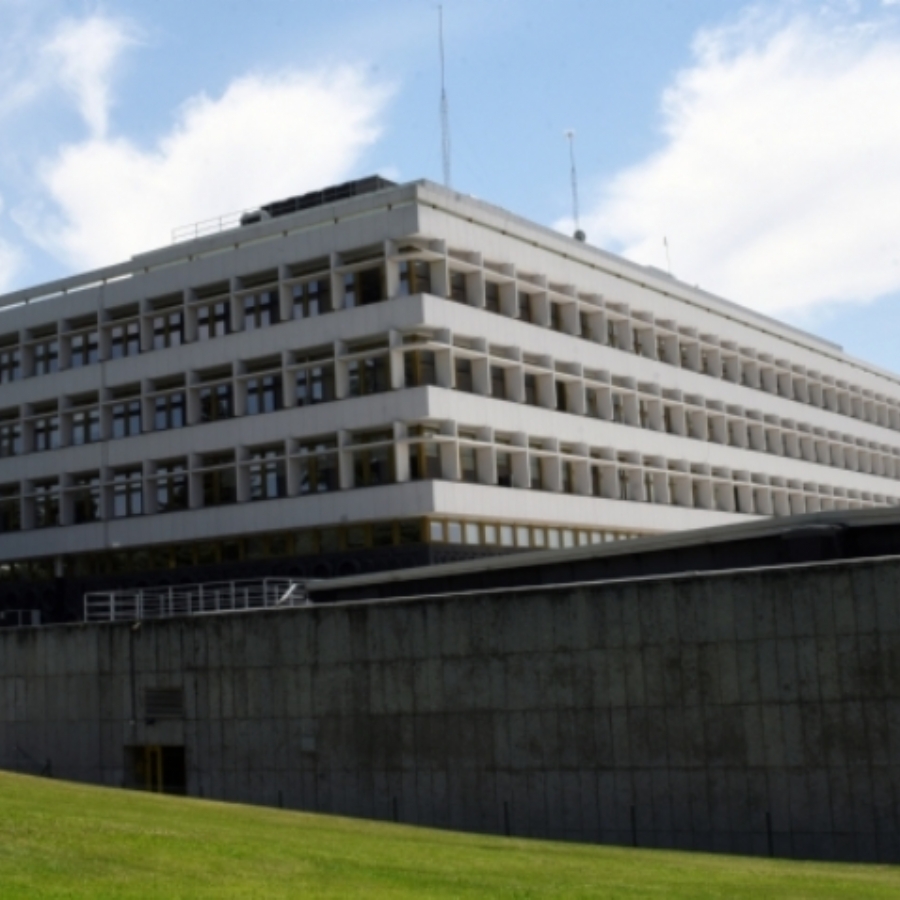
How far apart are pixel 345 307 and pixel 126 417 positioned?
11.9 meters

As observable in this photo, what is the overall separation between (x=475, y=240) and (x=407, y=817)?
26526 millimetres

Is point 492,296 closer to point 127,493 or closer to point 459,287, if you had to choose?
point 459,287

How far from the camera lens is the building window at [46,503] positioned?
6206 centimetres

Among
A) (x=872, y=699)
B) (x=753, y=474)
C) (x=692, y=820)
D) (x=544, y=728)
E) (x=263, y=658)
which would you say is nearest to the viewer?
(x=872, y=699)

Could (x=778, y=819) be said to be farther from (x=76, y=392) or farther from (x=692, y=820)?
(x=76, y=392)

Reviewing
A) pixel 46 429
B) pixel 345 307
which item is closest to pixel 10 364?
pixel 46 429

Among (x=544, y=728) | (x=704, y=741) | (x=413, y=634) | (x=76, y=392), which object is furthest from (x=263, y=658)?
(x=76, y=392)

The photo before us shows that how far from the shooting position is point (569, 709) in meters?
31.3

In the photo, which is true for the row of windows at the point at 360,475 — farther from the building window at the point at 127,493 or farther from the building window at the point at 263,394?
the building window at the point at 263,394

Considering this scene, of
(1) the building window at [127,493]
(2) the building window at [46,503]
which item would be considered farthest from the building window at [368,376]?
(2) the building window at [46,503]

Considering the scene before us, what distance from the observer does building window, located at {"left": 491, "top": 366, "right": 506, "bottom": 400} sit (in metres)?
55.5

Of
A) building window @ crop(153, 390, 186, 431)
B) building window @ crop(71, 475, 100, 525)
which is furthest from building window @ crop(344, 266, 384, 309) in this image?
building window @ crop(71, 475, 100, 525)

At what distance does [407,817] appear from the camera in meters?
33.5

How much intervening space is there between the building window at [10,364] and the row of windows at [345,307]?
42 millimetres
